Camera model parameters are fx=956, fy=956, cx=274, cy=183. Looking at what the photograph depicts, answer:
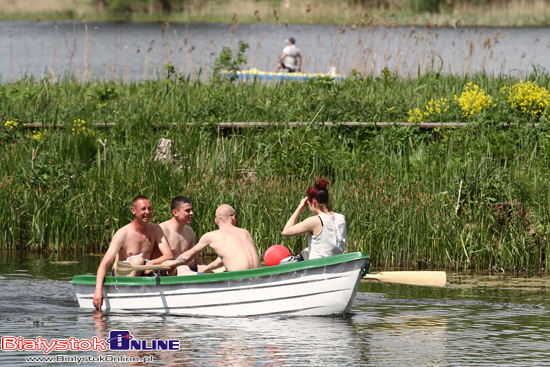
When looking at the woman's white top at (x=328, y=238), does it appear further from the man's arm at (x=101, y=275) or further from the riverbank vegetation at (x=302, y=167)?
the riverbank vegetation at (x=302, y=167)

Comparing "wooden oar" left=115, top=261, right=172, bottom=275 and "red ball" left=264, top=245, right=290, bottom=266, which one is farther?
"red ball" left=264, top=245, right=290, bottom=266

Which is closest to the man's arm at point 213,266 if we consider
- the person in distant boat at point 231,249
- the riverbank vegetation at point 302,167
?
the person in distant boat at point 231,249

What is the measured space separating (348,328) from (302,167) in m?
5.57

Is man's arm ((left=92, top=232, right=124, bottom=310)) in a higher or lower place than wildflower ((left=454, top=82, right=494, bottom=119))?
lower

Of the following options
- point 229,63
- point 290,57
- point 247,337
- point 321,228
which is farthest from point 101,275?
Answer: point 290,57

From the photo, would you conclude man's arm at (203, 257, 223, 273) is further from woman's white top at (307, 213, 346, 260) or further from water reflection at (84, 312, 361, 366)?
woman's white top at (307, 213, 346, 260)

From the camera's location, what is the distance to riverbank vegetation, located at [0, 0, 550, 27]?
47906 mm

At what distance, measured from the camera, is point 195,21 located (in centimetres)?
5825

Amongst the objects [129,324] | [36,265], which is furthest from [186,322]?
[36,265]

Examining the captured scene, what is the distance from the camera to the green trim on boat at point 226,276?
9562 mm

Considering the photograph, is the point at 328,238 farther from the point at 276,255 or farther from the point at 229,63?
the point at 229,63

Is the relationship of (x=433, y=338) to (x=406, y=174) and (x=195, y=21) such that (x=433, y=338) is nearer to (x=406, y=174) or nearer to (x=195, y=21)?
(x=406, y=174)

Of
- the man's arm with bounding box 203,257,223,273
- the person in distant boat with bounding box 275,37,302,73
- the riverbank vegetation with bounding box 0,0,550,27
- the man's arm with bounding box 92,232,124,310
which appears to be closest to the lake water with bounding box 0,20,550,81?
the person in distant boat with bounding box 275,37,302,73

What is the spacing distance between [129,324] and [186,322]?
585 mm
